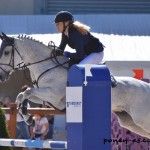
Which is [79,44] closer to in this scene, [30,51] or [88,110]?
[30,51]

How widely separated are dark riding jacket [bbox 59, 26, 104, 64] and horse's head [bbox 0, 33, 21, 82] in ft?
1.90

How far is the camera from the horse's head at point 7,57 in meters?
8.66

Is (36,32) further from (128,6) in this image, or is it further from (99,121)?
(99,121)

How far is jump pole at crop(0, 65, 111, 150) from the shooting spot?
6.64m

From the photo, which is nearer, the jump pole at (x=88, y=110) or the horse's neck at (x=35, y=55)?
the jump pole at (x=88, y=110)

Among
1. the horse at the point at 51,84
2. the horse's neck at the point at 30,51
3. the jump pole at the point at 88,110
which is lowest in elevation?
the jump pole at the point at 88,110

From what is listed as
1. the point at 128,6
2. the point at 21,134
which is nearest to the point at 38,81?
the point at 21,134

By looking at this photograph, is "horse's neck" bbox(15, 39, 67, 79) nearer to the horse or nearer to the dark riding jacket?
the horse

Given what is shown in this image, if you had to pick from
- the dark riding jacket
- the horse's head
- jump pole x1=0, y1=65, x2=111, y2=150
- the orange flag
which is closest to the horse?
the horse's head

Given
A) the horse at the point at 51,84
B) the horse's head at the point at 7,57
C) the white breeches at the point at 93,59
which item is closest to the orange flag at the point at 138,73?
the horse at the point at 51,84

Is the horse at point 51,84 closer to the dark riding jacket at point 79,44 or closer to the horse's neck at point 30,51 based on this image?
the horse's neck at point 30,51

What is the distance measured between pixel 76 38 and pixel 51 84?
61cm

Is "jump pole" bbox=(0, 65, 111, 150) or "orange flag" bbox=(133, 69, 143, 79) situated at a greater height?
"orange flag" bbox=(133, 69, 143, 79)

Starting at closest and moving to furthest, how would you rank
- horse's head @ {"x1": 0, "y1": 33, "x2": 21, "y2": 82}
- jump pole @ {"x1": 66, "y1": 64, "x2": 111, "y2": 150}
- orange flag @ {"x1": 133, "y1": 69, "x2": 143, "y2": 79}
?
jump pole @ {"x1": 66, "y1": 64, "x2": 111, "y2": 150}
horse's head @ {"x1": 0, "y1": 33, "x2": 21, "y2": 82}
orange flag @ {"x1": 133, "y1": 69, "x2": 143, "y2": 79}
